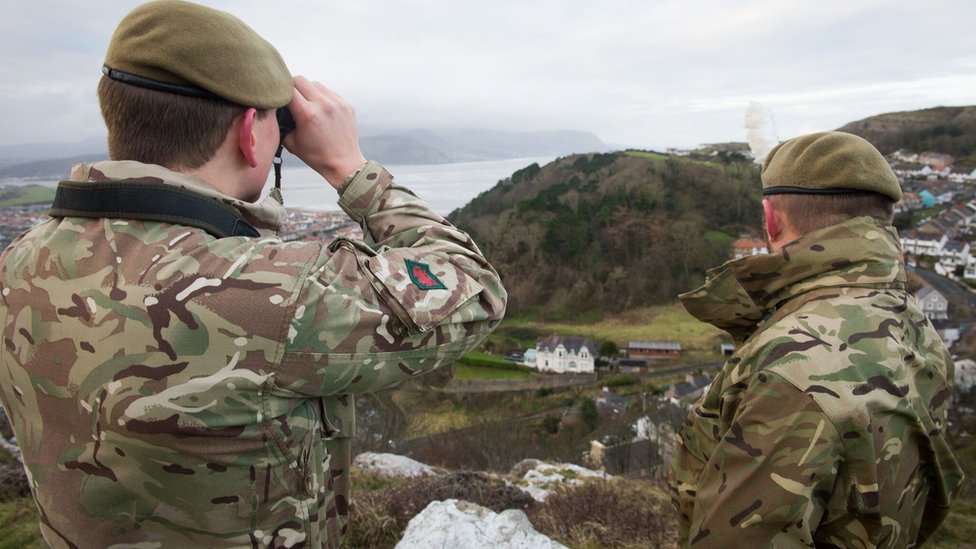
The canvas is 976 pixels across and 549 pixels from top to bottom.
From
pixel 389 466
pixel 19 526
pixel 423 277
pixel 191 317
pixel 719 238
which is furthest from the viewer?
pixel 719 238

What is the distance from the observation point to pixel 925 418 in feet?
6.63

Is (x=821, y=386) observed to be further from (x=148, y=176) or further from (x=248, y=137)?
(x=148, y=176)

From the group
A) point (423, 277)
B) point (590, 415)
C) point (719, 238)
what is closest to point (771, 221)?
point (423, 277)

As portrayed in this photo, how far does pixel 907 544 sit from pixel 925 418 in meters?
0.51

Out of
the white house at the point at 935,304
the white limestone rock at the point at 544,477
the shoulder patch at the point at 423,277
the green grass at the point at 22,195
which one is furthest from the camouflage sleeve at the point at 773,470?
the white house at the point at 935,304

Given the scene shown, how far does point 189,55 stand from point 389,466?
7432 mm

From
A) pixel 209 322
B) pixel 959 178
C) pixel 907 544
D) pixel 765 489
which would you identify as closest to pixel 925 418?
pixel 907 544

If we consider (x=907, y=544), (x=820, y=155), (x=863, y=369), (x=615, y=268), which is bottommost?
(x=615, y=268)

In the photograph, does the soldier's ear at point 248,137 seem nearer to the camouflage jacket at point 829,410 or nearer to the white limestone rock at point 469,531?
the camouflage jacket at point 829,410

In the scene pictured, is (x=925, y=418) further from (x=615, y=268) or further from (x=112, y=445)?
(x=615, y=268)

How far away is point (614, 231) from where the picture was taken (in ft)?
167

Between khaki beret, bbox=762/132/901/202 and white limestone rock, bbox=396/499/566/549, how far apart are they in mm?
2758

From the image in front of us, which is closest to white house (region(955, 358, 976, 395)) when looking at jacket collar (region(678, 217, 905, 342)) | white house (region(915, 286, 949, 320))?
white house (region(915, 286, 949, 320))

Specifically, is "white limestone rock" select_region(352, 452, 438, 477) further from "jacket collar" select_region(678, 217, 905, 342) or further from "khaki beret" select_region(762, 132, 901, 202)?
"khaki beret" select_region(762, 132, 901, 202)
